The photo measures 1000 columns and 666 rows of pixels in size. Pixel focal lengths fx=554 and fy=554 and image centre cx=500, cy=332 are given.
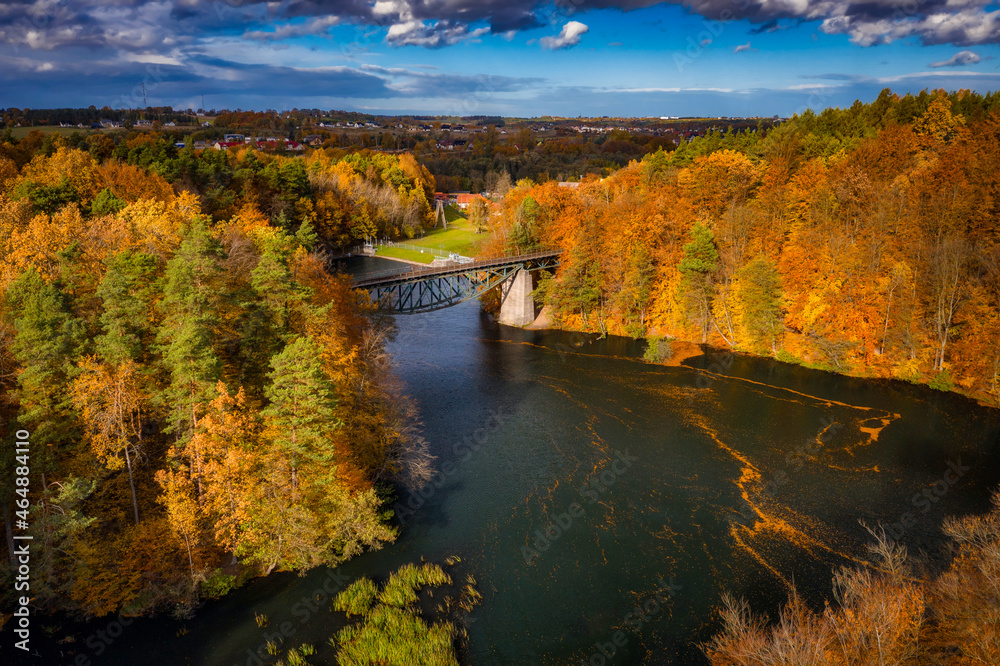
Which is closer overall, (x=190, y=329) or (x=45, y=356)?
(x=45, y=356)

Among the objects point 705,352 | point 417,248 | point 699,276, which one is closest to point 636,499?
point 705,352

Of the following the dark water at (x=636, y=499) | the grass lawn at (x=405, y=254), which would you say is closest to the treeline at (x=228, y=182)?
the grass lawn at (x=405, y=254)

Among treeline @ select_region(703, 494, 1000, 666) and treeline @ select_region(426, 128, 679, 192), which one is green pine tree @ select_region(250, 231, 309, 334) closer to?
treeline @ select_region(703, 494, 1000, 666)

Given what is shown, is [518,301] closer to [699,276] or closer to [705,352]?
[699,276]

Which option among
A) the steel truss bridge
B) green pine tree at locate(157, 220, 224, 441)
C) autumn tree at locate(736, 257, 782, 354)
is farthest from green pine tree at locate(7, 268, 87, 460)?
autumn tree at locate(736, 257, 782, 354)

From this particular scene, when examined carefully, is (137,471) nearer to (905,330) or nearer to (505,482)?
(505,482)

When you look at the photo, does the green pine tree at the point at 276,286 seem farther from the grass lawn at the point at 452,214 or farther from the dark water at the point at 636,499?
the grass lawn at the point at 452,214
